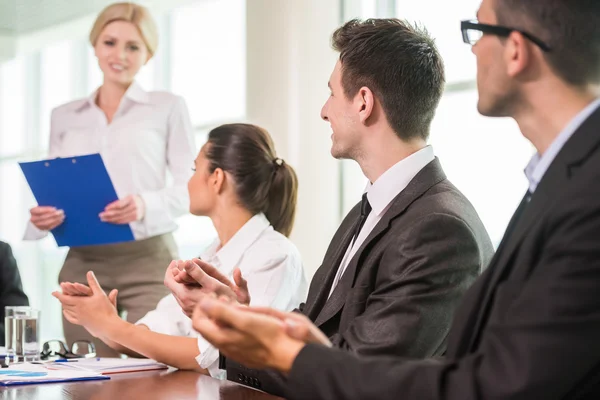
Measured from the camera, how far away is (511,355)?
108 centimetres

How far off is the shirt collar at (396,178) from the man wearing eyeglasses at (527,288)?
659 millimetres

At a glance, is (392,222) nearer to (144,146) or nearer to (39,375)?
(39,375)

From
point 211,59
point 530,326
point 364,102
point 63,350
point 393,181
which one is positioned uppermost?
point 211,59

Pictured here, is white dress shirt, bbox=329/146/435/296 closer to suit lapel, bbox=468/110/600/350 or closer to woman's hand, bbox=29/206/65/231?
suit lapel, bbox=468/110/600/350

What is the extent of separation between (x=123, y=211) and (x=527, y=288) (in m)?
2.36

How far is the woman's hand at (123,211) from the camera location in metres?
3.20

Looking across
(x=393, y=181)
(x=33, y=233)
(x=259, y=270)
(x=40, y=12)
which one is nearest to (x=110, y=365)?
(x=259, y=270)

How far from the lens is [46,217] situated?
10.8ft

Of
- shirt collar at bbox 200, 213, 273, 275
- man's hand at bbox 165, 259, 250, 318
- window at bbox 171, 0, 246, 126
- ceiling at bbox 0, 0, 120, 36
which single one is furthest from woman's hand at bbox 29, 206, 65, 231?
ceiling at bbox 0, 0, 120, 36

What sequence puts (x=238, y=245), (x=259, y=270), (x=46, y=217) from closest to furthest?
(x=259, y=270) < (x=238, y=245) < (x=46, y=217)

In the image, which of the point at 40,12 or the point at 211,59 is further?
the point at 40,12

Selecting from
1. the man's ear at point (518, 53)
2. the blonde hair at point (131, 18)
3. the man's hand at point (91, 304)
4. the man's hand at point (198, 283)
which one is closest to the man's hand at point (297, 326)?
the man's ear at point (518, 53)

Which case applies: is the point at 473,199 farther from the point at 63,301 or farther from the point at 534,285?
the point at 534,285

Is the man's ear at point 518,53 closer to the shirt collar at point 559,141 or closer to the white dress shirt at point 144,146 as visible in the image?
the shirt collar at point 559,141
